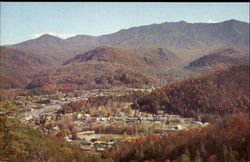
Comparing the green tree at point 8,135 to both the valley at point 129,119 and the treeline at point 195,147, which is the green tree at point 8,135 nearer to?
the valley at point 129,119

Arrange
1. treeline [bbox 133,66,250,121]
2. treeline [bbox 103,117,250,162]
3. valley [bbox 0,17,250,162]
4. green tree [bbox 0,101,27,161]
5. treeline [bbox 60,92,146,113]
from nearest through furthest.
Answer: green tree [bbox 0,101,27,161] → valley [bbox 0,17,250,162] → treeline [bbox 103,117,250,162] → treeline [bbox 133,66,250,121] → treeline [bbox 60,92,146,113]

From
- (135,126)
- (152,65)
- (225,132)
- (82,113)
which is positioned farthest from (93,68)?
(225,132)

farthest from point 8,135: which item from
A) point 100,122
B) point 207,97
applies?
point 207,97

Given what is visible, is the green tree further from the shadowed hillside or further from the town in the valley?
the shadowed hillside

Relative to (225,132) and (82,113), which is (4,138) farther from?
(82,113)

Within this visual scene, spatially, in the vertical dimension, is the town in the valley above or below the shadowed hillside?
below

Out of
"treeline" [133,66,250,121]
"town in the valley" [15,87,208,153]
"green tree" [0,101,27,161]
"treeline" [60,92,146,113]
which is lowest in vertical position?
"town in the valley" [15,87,208,153]

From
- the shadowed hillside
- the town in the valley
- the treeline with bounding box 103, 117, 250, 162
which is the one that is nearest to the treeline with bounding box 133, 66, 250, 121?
the town in the valley

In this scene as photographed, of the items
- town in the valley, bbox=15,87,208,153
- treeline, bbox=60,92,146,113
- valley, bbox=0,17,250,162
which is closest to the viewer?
valley, bbox=0,17,250,162

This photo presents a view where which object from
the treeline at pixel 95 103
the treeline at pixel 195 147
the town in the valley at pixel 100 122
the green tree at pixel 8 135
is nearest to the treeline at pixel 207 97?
the town in the valley at pixel 100 122
